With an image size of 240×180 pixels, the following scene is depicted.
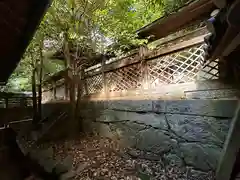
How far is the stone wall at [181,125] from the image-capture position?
3711mm

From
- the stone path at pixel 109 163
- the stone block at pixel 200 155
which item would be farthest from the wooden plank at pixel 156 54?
the stone path at pixel 109 163

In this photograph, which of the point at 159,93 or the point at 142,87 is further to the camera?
the point at 142,87

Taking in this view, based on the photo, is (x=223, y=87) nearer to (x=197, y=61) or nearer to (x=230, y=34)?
(x=197, y=61)

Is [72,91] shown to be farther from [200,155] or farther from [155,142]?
[200,155]

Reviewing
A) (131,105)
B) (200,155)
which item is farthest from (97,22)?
(200,155)

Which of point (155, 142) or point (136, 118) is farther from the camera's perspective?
point (136, 118)

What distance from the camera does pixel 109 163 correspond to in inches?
196

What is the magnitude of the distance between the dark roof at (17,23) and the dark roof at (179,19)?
14.6 ft

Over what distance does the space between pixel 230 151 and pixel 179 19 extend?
436 cm

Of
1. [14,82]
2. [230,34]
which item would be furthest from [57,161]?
[14,82]

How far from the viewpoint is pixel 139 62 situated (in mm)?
5926

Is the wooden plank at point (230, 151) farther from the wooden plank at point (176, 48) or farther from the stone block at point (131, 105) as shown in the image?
the stone block at point (131, 105)

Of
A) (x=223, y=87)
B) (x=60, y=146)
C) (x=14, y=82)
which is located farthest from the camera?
(x=14, y=82)

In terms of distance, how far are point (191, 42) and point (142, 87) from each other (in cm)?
209
